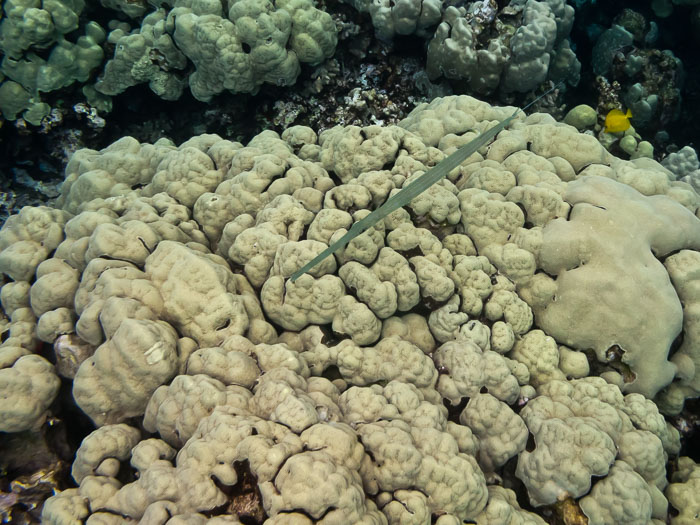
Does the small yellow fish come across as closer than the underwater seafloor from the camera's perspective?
No

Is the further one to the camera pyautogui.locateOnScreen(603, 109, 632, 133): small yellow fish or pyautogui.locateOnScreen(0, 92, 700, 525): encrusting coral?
pyautogui.locateOnScreen(603, 109, 632, 133): small yellow fish

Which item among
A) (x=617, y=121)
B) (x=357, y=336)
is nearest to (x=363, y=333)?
(x=357, y=336)

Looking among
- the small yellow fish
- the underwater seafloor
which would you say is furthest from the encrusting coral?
the small yellow fish

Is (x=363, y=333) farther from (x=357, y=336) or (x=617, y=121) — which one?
(x=617, y=121)

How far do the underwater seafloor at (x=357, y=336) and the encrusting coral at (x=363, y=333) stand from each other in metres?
0.01

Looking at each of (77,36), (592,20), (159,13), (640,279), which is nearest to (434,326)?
(640,279)

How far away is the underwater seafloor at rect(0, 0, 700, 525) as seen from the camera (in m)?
2.07

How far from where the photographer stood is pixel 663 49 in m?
7.17

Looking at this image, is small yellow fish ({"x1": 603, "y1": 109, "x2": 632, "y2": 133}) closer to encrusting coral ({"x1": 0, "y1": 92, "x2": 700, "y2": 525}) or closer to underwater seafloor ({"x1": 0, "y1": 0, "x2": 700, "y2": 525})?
underwater seafloor ({"x1": 0, "y1": 0, "x2": 700, "y2": 525})

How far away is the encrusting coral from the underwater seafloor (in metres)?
0.01

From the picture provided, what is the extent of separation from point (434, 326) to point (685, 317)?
173cm

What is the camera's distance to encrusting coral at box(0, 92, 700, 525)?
2.05m

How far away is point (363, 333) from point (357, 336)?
1.7 inches

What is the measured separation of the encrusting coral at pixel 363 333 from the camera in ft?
6.73
